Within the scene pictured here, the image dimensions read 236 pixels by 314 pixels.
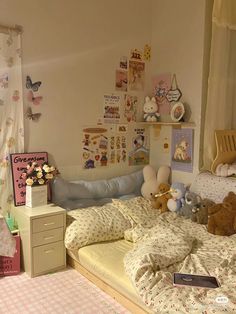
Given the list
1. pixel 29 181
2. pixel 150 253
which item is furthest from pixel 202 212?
pixel 29 181

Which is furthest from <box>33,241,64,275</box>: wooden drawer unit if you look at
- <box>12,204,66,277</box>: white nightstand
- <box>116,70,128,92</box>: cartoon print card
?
<box>116,70,128,92</box>: cartoon print card

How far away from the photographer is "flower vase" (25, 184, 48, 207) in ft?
8.47

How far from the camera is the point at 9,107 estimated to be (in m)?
2.61

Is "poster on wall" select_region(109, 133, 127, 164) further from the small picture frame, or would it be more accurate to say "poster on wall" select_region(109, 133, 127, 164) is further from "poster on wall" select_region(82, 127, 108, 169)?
the small picture frame

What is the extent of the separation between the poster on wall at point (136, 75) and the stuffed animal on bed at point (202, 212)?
4.93 ft

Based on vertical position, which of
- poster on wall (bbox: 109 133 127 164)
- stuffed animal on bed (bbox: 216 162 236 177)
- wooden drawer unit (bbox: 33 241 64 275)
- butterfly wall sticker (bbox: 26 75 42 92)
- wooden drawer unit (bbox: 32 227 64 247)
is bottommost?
wooden drawer unit (bbox: 33 241 64 275)

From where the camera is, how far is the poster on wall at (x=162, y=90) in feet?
11.2

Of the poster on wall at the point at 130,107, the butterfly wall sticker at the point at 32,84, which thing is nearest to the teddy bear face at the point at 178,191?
the poster on wall at the point at 130,107

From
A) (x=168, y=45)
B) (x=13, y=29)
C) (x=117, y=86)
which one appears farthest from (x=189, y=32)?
(x=13, y=29)

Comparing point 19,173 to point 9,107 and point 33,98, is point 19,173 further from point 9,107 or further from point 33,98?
point 33,98

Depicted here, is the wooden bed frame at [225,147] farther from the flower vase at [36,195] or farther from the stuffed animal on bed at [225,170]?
the flower vase at [36,195]

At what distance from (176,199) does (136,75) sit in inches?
58.5

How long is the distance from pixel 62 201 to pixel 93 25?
5.86 feet

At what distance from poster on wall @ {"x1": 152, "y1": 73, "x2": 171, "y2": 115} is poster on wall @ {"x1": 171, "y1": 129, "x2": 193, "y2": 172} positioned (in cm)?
29
